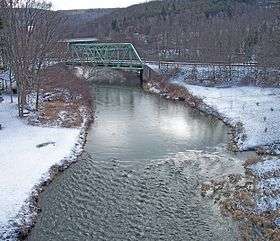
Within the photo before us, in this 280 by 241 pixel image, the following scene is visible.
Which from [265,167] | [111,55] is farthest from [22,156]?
[111,55]

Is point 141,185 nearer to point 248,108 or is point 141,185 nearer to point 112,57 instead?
point 248,108

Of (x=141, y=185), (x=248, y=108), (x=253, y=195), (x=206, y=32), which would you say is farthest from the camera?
(x=206, y=32)

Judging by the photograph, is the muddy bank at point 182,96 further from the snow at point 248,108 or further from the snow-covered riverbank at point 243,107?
the snow at point 248,108

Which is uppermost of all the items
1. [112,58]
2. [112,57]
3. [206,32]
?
[206,32]

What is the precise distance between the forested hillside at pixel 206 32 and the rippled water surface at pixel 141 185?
2305cm

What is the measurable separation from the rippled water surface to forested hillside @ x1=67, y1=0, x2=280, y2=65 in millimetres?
23048

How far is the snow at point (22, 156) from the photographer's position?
16.7 meters

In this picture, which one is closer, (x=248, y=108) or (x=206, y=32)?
(x=248, y=108)

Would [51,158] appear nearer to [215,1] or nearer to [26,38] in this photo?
[26,38]

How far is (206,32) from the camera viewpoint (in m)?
64.2

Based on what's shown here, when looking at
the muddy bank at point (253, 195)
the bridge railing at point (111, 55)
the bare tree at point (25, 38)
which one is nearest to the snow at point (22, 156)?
the bare tree at point (25, 38)

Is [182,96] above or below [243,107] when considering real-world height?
above

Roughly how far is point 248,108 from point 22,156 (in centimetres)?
1938

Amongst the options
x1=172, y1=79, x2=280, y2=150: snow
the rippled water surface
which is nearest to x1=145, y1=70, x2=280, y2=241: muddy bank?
the rippled water surface
